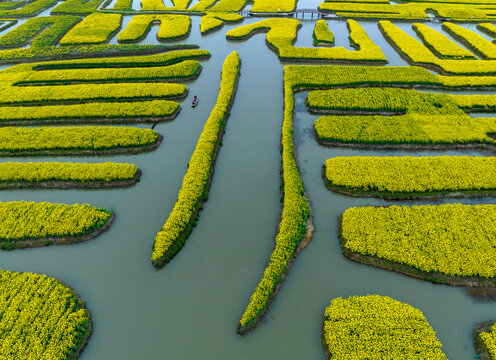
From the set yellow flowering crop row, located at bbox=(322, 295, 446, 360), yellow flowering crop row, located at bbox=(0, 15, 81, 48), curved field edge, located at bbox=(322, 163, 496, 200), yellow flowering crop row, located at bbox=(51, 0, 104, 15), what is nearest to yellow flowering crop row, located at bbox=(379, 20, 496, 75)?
curved field edge, located at bbox=(322, 163, 496, 200)

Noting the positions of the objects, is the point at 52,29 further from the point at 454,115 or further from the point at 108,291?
the point at 454,115

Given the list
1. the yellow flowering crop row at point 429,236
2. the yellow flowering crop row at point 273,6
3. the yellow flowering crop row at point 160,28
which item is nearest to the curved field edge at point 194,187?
the yellow flowering crop row at point 429,236

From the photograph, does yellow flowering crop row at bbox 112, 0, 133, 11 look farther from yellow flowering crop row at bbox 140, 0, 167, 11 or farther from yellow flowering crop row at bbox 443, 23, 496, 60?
yellow flowering crop row at bbox 443, 23, 496, 60

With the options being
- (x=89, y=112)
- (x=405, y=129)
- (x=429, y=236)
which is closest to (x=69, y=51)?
(x=89, y=112)

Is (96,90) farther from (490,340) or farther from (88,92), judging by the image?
(490,340)

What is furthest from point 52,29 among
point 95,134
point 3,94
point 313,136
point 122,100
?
point 313,136

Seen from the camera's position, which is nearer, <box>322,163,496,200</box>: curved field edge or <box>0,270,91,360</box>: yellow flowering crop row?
<box>0,270,91,360</box>: yellow flowering crop row
